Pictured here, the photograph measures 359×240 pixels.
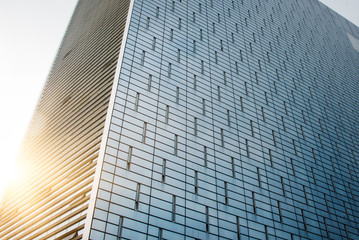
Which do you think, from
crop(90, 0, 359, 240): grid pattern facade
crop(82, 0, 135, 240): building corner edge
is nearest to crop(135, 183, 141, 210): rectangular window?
crop(90, 0, 359, 240): grid pattern facade

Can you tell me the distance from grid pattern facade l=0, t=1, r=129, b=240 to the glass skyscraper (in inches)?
11.7

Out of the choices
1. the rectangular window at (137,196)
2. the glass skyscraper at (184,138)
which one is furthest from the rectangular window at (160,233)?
the rectangular window at (137,196)

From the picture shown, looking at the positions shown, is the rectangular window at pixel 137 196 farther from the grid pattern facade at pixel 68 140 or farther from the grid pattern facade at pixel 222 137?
the grid pattern facade at pixel 68 140

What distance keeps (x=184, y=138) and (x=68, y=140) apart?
18.1 m

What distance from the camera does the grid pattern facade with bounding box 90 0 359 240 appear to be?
39281 millimetres

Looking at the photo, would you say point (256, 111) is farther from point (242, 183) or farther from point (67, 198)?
point (67, 198)

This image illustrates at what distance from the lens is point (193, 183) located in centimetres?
4316

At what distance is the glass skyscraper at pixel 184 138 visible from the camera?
39.2m

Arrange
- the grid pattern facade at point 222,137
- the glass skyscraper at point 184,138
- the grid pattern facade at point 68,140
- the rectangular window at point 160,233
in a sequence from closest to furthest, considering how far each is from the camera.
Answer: the rectangular window at point 160,233, the glass skyscraper at point 184,138, the grid pattern facade at point 222,137, the grid pattern facade at point 68,140

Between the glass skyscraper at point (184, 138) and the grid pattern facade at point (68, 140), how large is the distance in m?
0.30

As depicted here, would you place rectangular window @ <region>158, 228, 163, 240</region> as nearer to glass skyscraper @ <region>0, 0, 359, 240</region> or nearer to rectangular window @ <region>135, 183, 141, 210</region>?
glass skyscraper @ <region>0, 0, 359, 240</region>

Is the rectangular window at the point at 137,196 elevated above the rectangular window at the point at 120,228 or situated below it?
above

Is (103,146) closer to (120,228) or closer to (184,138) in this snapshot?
(120,228)

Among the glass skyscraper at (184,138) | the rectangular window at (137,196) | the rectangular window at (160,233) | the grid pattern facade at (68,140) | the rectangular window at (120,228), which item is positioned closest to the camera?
the rectangular window at (120,228)
